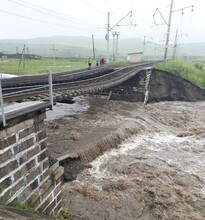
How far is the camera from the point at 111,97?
31.9 m

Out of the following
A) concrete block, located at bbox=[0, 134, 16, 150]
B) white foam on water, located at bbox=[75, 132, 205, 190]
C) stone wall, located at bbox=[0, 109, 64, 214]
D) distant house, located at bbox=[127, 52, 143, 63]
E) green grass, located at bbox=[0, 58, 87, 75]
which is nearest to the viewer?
concrete block, located at bbox=[0, 134, 16, 150]

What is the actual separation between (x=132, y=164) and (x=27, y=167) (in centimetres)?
876

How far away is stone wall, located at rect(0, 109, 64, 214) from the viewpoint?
6098 mm

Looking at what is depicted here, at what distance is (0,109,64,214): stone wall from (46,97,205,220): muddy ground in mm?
2528

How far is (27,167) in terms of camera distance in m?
6.91

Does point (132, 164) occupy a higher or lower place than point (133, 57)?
lower

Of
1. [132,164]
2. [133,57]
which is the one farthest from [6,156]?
[133,57]

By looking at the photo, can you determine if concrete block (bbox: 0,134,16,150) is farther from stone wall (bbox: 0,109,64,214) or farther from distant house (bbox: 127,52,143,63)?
distant house (bbox: 127,52,143,63)

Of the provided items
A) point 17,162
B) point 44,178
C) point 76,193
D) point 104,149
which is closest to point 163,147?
point 104,149

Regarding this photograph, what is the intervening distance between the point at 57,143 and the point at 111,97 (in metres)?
16.8

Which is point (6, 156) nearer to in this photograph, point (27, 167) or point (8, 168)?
point (8, 168)

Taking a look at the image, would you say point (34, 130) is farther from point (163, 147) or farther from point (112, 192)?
point (163, 147)

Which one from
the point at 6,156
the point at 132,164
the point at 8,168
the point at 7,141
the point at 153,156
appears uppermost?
the point at 7,141

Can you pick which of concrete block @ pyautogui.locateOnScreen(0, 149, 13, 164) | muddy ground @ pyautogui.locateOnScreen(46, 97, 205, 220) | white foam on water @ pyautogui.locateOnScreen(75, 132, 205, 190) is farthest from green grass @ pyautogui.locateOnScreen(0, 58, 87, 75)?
concrete block @ pyautogui.locateOnScreen(0, 149, 13, 164)
